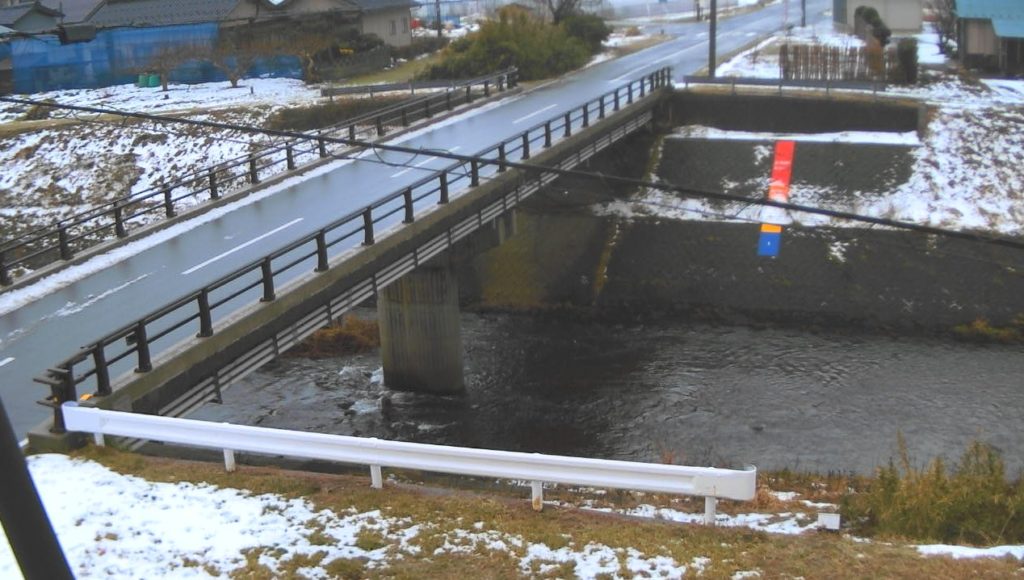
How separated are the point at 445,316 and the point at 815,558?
48.9ft

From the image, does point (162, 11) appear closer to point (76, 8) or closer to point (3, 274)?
point (76, 8)

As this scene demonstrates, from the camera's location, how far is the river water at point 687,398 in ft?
63.9

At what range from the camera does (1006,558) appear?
850 centimetres

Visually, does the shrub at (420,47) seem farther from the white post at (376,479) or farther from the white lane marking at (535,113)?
the white post at (376,479)

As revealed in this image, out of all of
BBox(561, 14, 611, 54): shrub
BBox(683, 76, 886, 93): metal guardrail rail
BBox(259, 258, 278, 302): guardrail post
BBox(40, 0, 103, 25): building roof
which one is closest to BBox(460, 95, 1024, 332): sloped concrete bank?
BBox(683, 76, 886, 93): metal guardrail rail

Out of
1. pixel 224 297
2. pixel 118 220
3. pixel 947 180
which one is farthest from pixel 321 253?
pixel 947 180

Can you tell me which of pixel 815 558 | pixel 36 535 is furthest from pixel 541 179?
pixel 36 535

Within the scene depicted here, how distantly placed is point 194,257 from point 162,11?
4124cm

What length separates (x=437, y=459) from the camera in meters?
9.72

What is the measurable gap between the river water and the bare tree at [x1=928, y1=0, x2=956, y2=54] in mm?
27365

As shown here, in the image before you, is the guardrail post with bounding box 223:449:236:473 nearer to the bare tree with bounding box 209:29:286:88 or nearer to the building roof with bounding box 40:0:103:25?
the bare tree with bounding box 209:29:286:88

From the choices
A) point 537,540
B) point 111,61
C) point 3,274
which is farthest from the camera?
point 111,61

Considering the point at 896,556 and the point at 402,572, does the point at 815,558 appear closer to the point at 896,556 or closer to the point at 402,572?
the point at 896,556

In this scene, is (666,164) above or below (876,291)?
above
